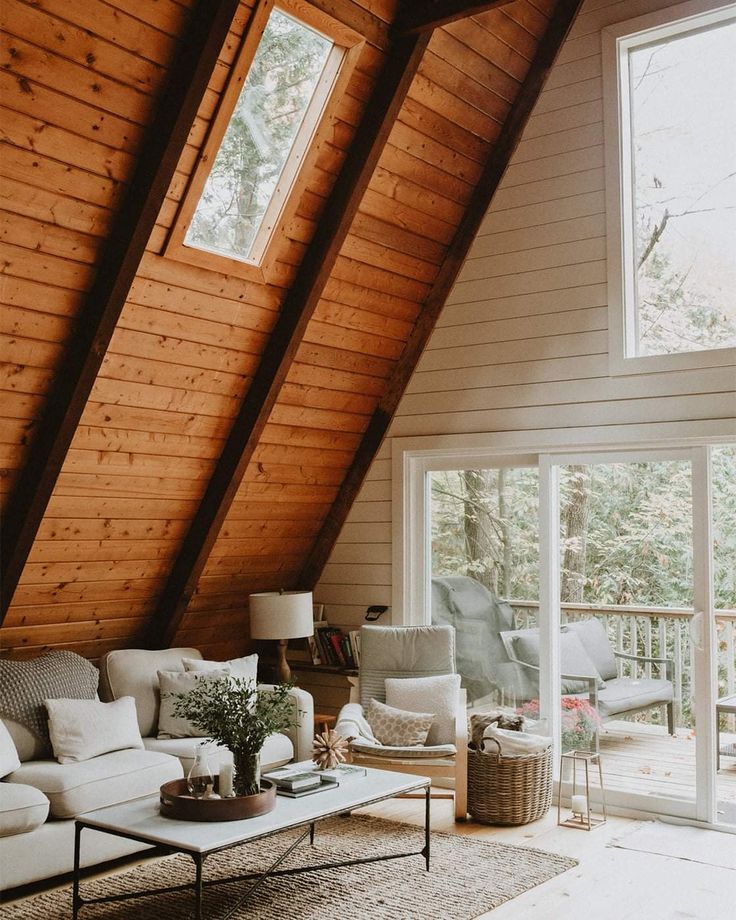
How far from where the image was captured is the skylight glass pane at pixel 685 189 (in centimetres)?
475

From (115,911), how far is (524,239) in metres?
3.76

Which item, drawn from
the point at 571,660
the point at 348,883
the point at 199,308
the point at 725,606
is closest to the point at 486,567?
the point at 571,660

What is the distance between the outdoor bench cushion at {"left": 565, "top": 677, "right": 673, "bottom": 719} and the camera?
4809 millimetres

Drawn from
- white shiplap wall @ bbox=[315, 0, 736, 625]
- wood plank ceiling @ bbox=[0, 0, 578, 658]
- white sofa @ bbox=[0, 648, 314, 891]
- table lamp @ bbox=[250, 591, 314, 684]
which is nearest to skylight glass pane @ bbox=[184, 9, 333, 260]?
wood plank ceiling @ bbox=[0, 0, 578, 658]

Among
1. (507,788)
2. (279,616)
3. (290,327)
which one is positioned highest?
(290,327)

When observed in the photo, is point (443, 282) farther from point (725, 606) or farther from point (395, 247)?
point (725, 606)

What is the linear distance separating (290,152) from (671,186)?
1976 millimetres

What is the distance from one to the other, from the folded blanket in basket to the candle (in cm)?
163

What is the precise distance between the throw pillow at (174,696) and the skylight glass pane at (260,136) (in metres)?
2.07

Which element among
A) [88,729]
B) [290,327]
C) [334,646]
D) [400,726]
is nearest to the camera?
[88,729]

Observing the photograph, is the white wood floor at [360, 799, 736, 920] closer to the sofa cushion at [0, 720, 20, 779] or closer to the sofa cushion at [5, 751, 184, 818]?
the sofa cushion at [5, 751, 184, 818]

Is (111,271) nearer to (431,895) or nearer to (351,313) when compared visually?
(351,313)

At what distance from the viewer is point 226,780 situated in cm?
349

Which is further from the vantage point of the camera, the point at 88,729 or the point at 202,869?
the point at 88,729
